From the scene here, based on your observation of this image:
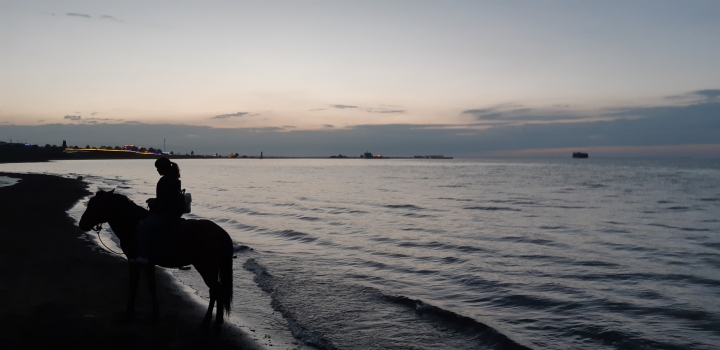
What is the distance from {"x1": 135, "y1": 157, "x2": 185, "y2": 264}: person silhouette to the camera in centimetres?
751

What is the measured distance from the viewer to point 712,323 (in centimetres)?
920

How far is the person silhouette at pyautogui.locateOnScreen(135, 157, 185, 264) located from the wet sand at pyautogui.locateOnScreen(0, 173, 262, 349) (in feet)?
3.73

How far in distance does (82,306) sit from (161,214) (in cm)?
235

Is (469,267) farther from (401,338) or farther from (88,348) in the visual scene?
(88,348)

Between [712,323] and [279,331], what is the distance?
26.3ft

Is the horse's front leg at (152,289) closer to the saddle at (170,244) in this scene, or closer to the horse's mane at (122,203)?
the saddle at (170,244)

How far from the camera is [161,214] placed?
24.9ft

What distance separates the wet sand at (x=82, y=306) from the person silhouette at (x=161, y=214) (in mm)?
1137

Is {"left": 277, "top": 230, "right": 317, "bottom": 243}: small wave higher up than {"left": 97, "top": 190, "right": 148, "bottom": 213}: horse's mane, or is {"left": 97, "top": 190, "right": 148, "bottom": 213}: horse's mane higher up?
{"left": 97, "top": 190, "right": 148, "bottom": 213}: horse's mane

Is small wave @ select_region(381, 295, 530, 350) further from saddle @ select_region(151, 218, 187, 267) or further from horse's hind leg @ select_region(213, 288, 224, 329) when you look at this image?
saddle @ select_region(151, 218, 187, 267)

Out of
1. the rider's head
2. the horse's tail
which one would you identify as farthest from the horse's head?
the horse's tail

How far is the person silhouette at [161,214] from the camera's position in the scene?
24.6 ft

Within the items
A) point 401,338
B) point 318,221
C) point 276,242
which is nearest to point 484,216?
point 318,221

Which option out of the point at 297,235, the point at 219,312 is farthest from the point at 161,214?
the point at 297,235
